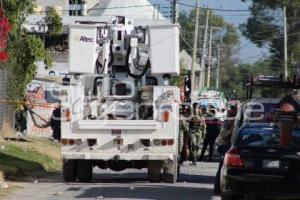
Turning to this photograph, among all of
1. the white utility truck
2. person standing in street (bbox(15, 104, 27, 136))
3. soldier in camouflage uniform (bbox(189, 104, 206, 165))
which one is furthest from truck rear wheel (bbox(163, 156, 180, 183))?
person standing in street (bbox(15, 104, 27, 136))

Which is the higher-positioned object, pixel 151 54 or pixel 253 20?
pixel 253 20

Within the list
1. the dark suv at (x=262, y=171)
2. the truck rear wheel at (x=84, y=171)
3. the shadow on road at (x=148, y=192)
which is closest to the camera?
the dark suv at (x=262, y=171)

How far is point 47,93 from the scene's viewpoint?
39.7 metres

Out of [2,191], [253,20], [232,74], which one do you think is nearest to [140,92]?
A: [2,191]

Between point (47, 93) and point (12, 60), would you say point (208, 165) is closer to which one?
point (12, 60)

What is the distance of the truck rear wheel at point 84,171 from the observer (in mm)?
19562

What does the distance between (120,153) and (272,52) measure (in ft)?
221

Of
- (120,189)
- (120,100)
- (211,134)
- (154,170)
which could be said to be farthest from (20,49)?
(120,189)

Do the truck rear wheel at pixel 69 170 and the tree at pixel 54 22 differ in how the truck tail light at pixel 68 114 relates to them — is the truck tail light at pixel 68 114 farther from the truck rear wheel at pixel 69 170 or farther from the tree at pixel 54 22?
the tree at pixel 54 22

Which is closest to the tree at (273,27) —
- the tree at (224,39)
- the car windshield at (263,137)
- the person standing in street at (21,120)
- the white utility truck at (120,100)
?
the tree at (224,39)

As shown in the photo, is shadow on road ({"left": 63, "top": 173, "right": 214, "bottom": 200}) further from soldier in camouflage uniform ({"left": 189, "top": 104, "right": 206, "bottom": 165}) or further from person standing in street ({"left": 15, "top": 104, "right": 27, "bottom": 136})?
person standing in street ({"left": 15, "top": 104, "right": 27, "bottom": 136})

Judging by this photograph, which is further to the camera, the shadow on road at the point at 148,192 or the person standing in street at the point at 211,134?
the person standing in street at the point at 211,134

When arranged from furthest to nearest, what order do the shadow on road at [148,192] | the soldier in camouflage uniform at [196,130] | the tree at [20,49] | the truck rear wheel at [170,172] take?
the tree at [20,49] → the soldier in camouflage uniform at [196,130] → the truck rear wheel at [170,172] → the shadow on road at [148,192]

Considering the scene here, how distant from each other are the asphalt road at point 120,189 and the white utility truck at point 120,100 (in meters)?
0.52
